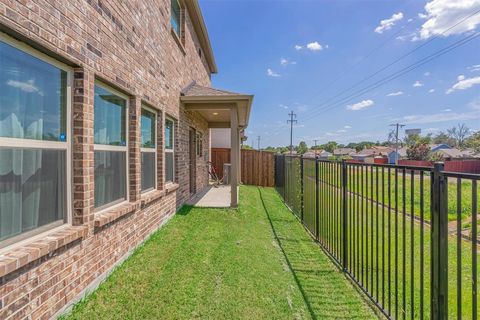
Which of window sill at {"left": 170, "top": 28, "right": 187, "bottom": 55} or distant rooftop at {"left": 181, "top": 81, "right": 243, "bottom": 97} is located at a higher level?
window sill at {"left": 170, "top": 28, "right": 187, "bottom": 55}

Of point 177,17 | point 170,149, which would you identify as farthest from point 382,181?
point 177,17

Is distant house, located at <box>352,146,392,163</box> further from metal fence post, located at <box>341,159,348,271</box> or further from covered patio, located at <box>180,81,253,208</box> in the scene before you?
metal fence post, located at <box>341,159,348,271</box>

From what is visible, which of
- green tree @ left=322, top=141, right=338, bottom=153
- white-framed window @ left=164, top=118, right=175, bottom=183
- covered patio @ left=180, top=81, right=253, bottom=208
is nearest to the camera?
white-framed window @ left=164, top=118, right=175, bottom=183

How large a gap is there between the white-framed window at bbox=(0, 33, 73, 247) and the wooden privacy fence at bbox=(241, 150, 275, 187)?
12124 mm

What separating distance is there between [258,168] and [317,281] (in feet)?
36.6

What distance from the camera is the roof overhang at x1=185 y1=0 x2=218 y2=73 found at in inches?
329

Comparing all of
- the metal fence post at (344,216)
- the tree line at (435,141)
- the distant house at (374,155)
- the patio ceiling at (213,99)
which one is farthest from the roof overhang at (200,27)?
the distant house at (374,155)

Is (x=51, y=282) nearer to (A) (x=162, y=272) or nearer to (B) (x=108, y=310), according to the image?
(B) (x=108, y=310)

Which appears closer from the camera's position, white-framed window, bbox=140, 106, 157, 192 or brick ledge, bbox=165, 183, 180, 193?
white-framed window, bbox=140, 106, 157, 192

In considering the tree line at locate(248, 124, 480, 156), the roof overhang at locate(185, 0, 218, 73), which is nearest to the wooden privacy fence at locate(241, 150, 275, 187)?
the roof overhang at locate(185, 0, 218, 73)

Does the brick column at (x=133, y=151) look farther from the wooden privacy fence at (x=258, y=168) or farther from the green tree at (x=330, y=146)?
the green tree at (x=330, y=146)

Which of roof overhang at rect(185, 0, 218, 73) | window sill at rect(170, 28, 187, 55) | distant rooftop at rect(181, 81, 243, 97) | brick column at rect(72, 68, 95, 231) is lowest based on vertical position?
brick column at rect(72, 68, 95, 231)

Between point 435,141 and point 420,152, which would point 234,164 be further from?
point 435,141

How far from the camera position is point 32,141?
7.91 ft
